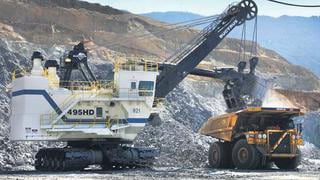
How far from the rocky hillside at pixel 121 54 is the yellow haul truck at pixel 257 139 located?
8.21 feet

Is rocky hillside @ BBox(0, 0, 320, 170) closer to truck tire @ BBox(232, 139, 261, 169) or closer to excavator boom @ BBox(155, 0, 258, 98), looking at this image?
excavator boom @ BBox(155, 0, 258, 98)

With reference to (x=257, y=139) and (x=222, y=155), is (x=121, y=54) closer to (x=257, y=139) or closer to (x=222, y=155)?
(x=222, y=155)

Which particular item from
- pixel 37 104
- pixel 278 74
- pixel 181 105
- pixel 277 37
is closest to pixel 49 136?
pixel 37 104

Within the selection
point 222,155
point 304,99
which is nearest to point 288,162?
point 222,155

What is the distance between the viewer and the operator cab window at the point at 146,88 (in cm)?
2495

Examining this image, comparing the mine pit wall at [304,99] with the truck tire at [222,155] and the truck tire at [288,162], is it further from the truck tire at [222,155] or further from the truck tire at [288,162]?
the truck tire at [288,162]

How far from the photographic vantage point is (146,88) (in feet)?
82.2

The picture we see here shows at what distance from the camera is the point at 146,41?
57.8 metres

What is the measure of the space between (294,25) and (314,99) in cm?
4334

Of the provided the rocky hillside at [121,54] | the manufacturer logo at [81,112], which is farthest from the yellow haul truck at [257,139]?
the manufacturer logo at [81,112]

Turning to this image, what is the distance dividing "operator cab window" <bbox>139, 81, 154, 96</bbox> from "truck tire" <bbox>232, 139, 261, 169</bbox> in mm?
3861

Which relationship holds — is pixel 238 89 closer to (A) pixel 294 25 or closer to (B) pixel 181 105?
(B) pixel 181 105

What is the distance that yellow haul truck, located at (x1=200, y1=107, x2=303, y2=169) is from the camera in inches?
930

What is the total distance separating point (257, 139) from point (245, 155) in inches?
32.2
